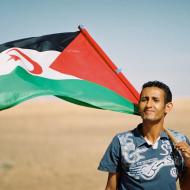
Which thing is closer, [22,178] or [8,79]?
[8,79]

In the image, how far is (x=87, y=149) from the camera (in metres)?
15.3

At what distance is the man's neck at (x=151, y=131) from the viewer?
A: 3.23 m

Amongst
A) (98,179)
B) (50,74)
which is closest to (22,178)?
(98,179)

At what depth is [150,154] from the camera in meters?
3.10

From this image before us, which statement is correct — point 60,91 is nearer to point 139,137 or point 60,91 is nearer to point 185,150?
point 139,137

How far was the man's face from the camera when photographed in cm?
317

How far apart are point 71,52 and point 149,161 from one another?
1807mm

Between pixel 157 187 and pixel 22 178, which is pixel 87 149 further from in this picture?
pixel 157 187

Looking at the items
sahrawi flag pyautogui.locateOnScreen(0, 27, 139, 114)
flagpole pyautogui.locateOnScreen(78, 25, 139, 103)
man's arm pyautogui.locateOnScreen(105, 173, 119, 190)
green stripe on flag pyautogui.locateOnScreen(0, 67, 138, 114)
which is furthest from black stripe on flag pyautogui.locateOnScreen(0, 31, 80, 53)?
man's arm pyautogui.locateOnScreen(105, 173, 119, 190)

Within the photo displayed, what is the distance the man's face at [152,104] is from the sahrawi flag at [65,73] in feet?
2.13

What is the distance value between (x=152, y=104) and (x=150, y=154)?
407 millimetres

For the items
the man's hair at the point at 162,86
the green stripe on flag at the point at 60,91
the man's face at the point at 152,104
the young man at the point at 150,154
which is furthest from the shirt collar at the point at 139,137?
the green stripe on flag at the point at 60,91

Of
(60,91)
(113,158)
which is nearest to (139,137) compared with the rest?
(113,158)

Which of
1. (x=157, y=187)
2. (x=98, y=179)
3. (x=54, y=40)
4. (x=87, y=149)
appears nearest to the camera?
(x=157, y=187)
